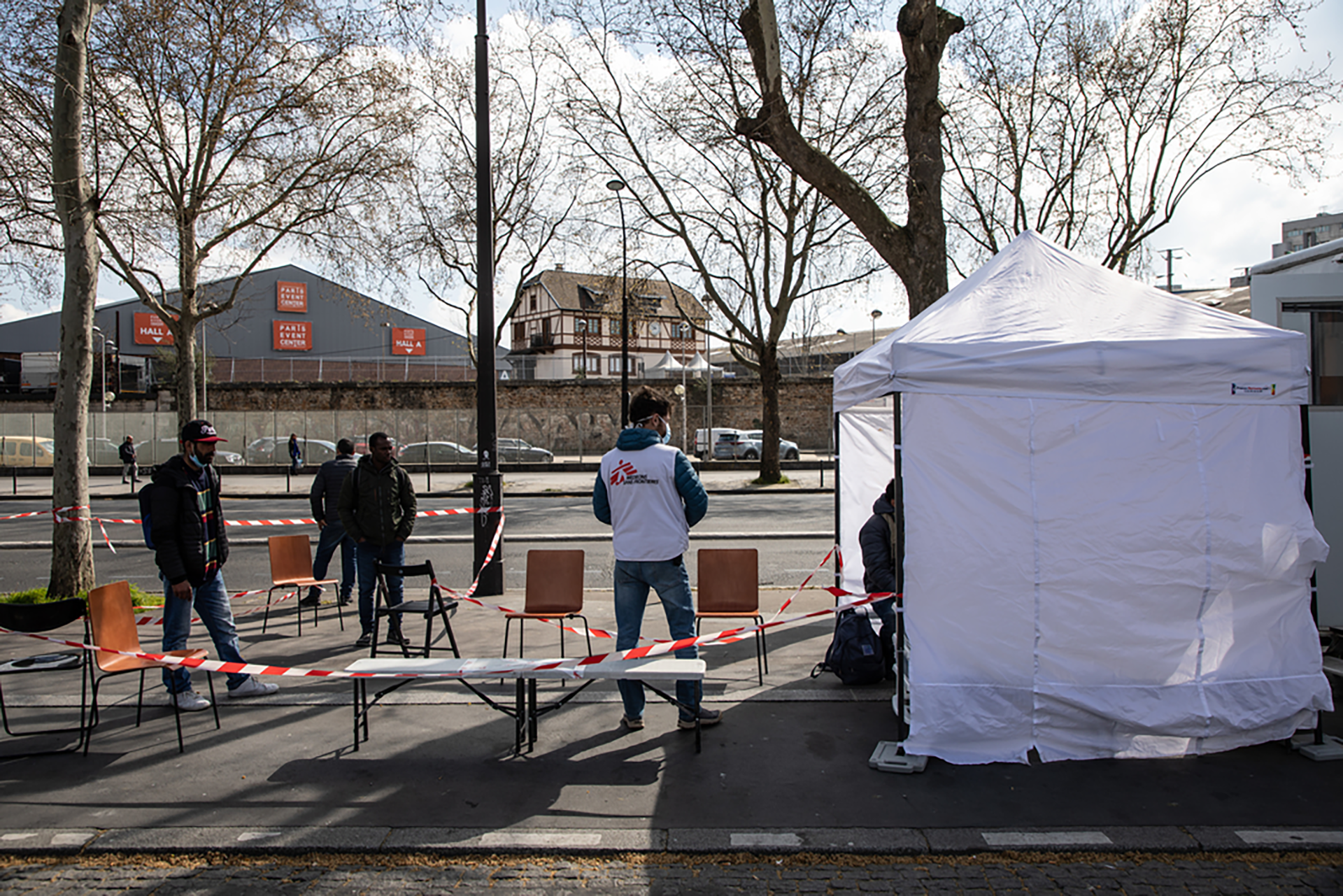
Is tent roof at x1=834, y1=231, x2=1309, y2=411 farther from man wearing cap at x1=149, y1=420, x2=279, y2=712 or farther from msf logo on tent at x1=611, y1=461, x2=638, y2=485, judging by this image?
man wearing cap at x1=149, y1=420, x2=279, y2=712

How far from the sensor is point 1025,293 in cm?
568

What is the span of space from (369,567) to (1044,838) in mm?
5801

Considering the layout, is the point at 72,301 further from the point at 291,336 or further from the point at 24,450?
the point at 291,336

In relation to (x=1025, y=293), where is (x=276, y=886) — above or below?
below

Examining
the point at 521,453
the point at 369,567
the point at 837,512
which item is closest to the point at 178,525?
→ the point at 369,567

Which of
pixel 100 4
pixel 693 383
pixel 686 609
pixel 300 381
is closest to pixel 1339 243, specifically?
pixel 686 609

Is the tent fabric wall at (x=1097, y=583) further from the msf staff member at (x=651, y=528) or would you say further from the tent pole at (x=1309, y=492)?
the msf staff member at (x=651, y=528)

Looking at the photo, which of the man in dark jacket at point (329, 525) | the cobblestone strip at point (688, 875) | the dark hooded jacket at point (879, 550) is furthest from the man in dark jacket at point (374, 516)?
the dark hooded jacket at point (879, 550)

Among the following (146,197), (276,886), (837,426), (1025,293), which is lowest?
(276,886)

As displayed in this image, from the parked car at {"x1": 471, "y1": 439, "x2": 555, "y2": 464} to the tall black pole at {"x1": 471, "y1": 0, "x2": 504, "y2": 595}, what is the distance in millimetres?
25303

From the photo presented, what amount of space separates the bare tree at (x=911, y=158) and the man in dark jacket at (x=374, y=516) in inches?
253

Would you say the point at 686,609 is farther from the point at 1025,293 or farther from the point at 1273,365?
the point at 1273,365

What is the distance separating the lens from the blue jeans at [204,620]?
567 centimetres

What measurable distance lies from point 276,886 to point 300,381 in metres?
45.7
